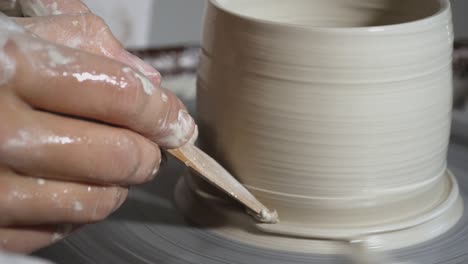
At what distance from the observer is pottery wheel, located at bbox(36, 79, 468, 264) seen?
1007 mm

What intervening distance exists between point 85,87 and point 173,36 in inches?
69.9

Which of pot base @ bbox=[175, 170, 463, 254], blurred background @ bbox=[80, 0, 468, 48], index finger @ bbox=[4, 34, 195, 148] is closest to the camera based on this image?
index finger @ bbox=[4, 34, 195, 148]

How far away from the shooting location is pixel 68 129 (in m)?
0.84

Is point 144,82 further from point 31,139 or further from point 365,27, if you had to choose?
point 365,27

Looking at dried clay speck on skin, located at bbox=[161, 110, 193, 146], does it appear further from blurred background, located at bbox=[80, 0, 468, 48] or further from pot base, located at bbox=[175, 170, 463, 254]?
blurred background, located at bbox=[80, 0, 468, 48]

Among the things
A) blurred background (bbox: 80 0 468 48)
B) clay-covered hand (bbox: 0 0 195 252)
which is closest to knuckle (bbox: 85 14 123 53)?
clay-covered hand (bbox: 0 0 195 252)

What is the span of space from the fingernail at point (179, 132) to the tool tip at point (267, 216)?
156mm

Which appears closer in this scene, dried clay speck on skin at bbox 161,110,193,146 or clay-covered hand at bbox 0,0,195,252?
clay-covered hand at bbox 0,0,195,252

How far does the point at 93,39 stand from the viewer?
944 millimetres

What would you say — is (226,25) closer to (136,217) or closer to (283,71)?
(283,71)

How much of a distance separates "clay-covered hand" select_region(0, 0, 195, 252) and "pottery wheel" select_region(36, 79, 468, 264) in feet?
0.36

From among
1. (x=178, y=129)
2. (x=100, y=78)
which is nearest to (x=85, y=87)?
(x=100, y=78)

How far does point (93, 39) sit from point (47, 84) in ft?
0.47

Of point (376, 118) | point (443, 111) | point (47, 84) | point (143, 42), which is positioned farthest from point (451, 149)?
point (143, 42)
